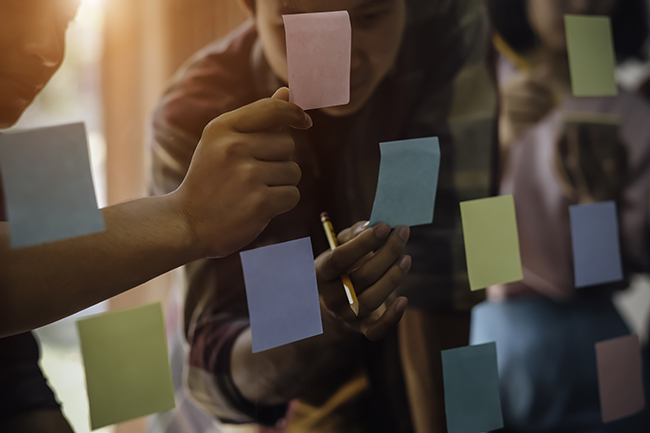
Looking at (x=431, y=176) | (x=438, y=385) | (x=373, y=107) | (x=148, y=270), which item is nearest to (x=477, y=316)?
(x=438, y=385)

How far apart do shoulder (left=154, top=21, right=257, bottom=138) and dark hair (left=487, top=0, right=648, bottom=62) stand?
37 cm

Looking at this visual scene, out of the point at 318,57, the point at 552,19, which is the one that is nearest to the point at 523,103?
the point at 552,19

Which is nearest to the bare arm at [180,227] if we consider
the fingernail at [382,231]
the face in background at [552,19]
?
the fingernail at [382,231]

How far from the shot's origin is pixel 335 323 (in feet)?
1.71

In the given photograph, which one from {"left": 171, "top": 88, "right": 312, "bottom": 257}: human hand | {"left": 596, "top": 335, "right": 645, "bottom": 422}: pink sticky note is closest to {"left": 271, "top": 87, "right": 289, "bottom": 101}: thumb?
{"left": 171, "top": 88, "right": 312, "bottom": 257}: human hand

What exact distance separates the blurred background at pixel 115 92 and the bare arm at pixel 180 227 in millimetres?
25

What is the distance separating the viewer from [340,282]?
51 centimetres

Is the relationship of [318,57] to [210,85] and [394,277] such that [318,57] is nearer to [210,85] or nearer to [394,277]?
[210,85]

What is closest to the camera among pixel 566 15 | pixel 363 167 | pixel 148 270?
pixel 148 270

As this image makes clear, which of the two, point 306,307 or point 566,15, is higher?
point 566,15

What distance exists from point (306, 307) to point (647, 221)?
25.6 inches

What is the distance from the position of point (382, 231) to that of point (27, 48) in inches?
15.5

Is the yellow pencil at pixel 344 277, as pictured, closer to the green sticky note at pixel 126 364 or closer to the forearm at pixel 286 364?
the forearm at pixel 286 364

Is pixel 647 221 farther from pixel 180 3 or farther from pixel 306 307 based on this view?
pixel 180 3
